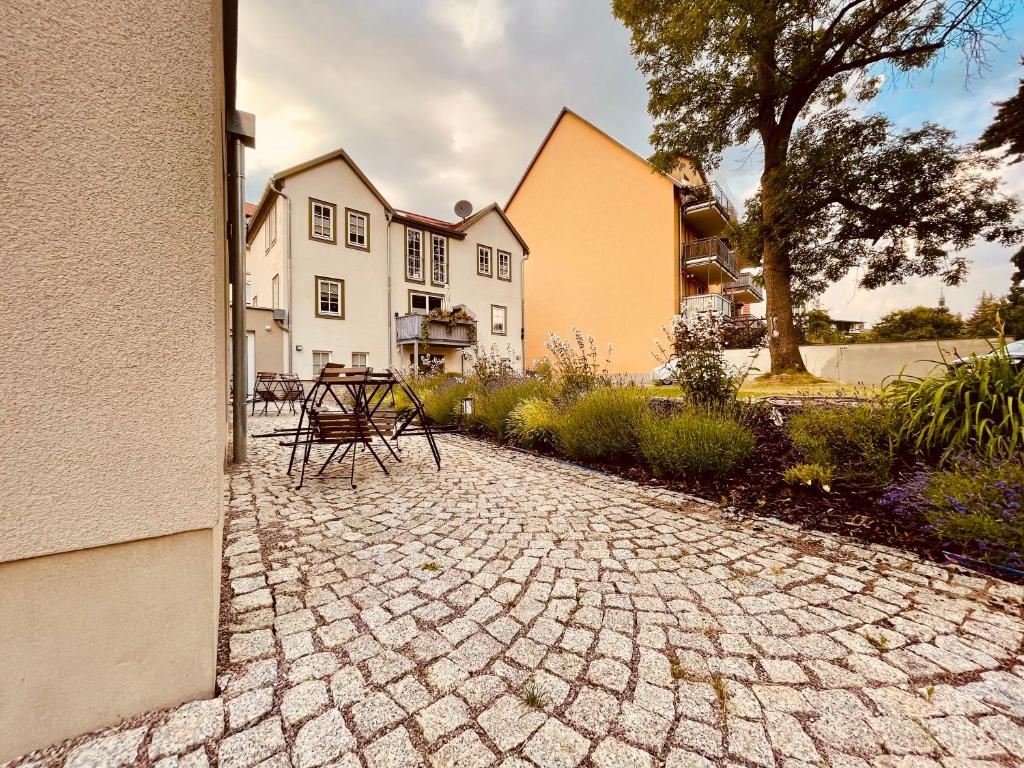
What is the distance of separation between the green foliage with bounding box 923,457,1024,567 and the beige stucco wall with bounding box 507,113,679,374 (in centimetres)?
1209

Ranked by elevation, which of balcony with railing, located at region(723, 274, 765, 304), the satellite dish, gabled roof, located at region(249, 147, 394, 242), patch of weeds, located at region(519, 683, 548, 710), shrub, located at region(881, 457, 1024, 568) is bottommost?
patch of weeds, located at region(519, 683, 548, 710)

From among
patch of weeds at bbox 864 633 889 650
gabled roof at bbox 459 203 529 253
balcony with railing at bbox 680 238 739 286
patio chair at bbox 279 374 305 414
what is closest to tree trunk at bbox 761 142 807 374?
balcony with railing at bbox 680 238 739 286

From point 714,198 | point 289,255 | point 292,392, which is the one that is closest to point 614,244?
point 714,198

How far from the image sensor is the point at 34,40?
997 millimetres

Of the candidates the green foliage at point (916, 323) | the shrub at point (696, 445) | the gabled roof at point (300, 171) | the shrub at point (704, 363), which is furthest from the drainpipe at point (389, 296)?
the green foliage at point (916, 323)

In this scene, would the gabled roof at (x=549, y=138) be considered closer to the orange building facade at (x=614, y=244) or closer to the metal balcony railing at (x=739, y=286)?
the orange building facade at (x=614, y=244)

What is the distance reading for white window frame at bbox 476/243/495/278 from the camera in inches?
704

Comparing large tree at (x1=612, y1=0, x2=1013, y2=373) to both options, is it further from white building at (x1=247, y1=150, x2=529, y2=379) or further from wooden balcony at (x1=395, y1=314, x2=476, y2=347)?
wooden balcony at (x1=395, y1=314, x2=476, y2=347)

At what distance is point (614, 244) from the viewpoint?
16891 mm

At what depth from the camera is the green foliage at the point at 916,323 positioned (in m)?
12.8

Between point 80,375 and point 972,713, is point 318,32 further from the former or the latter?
point 972,713

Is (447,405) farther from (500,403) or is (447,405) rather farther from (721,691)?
(721,691)

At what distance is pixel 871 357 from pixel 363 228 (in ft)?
55.5

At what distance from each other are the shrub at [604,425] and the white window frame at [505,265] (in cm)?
1502
